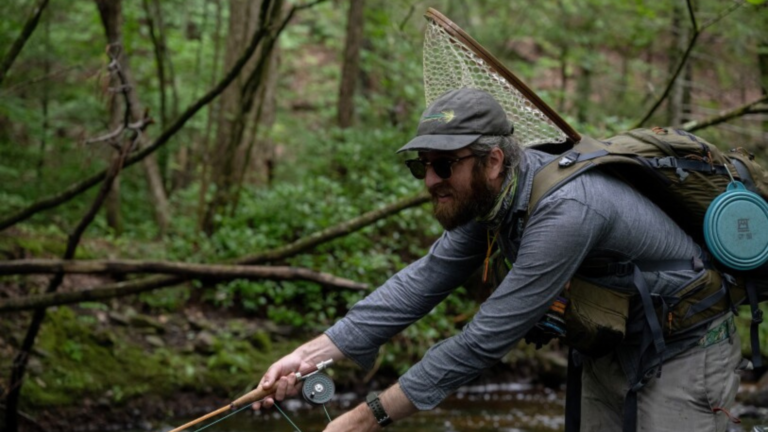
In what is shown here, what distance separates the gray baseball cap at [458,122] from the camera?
265 cm

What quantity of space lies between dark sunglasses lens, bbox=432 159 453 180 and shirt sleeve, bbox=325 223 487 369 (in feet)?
1.27

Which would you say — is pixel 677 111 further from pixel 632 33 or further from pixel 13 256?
pixel 13 256

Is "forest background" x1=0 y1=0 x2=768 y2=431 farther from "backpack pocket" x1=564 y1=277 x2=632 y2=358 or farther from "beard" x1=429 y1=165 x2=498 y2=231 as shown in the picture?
"backpack pocket" x1=564 y1=277 x2=632 y2=358

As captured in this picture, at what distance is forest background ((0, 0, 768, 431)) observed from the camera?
5.77 metres

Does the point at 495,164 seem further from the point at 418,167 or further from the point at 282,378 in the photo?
the point at 282,378

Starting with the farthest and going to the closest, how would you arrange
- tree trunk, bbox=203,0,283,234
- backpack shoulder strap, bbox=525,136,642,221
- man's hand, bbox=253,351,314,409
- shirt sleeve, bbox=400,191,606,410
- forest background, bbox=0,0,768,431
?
tree trunk, bbox=203,0,283,234, forest background, bbox=0,0,768,431, man's hand, bbox=253,351,314,409, backpack shoulder strap, bbox=525,136,642,221, shirt sleeve, bbox=400,191,606,410

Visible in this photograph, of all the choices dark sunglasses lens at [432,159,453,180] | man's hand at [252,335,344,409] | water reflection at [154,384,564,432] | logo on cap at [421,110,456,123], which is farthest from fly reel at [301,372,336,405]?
water reflection at [154,384,564,432]

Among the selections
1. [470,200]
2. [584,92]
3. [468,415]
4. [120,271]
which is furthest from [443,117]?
[584,92]

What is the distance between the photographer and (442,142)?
264 centimetres

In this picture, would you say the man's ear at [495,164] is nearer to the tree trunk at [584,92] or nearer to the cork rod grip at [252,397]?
the cork rod grip at [252,397]

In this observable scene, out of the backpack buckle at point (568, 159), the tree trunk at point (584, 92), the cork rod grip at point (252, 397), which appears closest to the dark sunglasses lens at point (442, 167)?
the backpack buckle at point (568, 159)

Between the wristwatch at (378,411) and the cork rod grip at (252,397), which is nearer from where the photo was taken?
the wristwatch at (378,411)

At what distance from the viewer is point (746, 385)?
905 cm

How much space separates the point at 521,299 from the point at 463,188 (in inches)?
17.4
